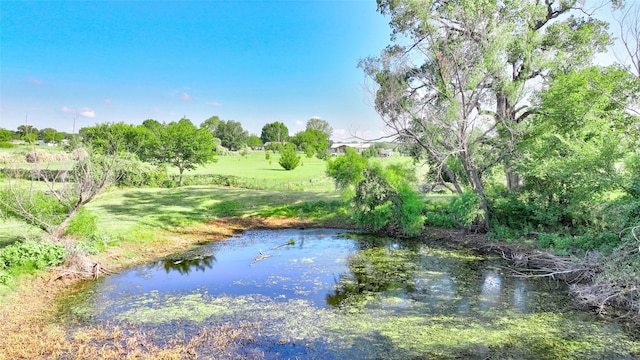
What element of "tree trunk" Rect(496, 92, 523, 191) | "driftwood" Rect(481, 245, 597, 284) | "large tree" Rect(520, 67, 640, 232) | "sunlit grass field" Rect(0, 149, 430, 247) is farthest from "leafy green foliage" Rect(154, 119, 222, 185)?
"driftwood" Rect(481, 245, 597, 284)

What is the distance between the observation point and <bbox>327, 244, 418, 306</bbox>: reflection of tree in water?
11.5m

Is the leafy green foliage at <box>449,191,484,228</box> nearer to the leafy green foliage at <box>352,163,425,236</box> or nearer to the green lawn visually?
the leafy green foliage at <box>352,163,425,236</box>

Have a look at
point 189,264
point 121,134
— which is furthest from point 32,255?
point 121,134

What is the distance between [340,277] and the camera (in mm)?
13000

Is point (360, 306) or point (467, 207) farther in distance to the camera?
point (467, 207)

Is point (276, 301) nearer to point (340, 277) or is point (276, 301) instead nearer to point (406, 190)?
point (340, 277)

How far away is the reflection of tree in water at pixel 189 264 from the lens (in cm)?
1411

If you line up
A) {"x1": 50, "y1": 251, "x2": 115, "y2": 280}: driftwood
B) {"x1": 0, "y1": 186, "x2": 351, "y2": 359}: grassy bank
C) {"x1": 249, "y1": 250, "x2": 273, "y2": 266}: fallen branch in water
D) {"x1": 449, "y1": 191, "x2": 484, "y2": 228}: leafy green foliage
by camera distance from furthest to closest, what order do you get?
{"x1": 449, "y1": 191, "x2": 484, "y2": 228}: leafy green foliage < {"x1": 249, "y1": 250, "x2": 273, "y2": 266}: fallen branch in water < {"x1": 50, "y1": 251, "x2": 115, "y2": 280}: driftwood < {"x1": 0, "y1": 186, "x2": 351, "y2": 359}: grassy bank

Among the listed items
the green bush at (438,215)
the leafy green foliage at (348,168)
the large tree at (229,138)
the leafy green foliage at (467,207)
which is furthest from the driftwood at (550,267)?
the large tree at (229,138)

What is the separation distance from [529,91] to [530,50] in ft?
6.09

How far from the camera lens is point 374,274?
1324cm

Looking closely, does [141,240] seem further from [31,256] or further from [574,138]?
[574,138]

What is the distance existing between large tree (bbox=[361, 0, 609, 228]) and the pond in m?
5.02

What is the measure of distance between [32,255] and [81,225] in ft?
6.40
